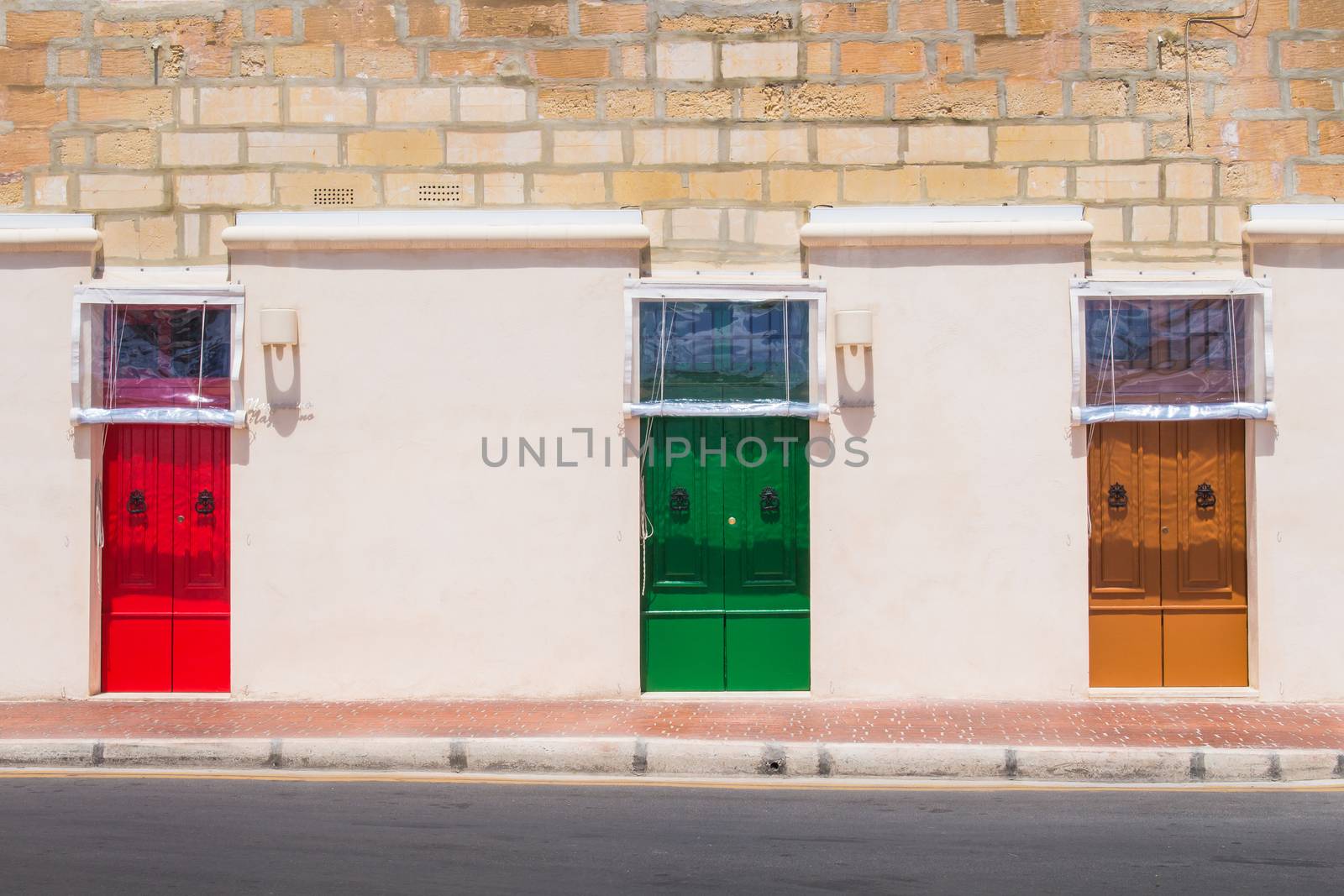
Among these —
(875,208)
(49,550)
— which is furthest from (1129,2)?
(49,550)

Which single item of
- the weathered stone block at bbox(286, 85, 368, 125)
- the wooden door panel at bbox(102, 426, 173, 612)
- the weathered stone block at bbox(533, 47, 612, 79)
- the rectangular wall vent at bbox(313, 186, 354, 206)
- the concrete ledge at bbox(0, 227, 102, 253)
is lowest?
the wooden door panel at bbox(102, 426, 173, 612)

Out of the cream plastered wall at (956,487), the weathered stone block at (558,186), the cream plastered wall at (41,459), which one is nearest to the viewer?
the cream plastered wall at (956,487)

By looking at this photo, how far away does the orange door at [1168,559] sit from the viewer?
10.8 m

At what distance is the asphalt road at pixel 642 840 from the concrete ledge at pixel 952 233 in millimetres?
4410

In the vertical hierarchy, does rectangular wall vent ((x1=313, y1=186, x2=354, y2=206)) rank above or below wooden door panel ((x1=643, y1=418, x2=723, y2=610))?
above

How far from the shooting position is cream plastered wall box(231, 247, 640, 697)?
10664 millimetres

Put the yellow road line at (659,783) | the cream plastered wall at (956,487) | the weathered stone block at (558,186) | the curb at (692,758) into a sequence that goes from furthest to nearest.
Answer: the weathered stone block at (558,186) → the cream plastered wall at (956,487) → the curb at (692,758) → the yellow road line at (659,783)

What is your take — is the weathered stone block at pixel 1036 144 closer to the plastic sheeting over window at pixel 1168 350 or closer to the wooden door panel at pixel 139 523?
the plastic sheeting over window at pixel 1168 350

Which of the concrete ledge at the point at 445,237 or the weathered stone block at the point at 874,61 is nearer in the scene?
the concrete ledge at the point at 445,237

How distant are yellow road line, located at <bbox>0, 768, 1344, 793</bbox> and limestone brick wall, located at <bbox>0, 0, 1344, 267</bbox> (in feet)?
14.0

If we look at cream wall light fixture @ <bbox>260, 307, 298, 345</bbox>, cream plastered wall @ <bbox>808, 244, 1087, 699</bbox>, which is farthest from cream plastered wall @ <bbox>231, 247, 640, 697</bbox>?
cream plastered wall @ <bbox>808, 244, 1087, 699</bbox>

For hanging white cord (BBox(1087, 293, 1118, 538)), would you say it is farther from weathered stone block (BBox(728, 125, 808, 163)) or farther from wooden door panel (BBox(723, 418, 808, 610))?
weathered stone block (BBox(728, 125, 808, 163))

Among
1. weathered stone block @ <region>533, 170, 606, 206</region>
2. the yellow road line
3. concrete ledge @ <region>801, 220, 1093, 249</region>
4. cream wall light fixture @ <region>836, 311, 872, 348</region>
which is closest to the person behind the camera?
the yellow road line

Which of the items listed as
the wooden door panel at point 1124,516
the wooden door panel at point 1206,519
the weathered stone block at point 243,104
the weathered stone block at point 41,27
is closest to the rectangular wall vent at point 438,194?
the weathered stone block at point 243,104
